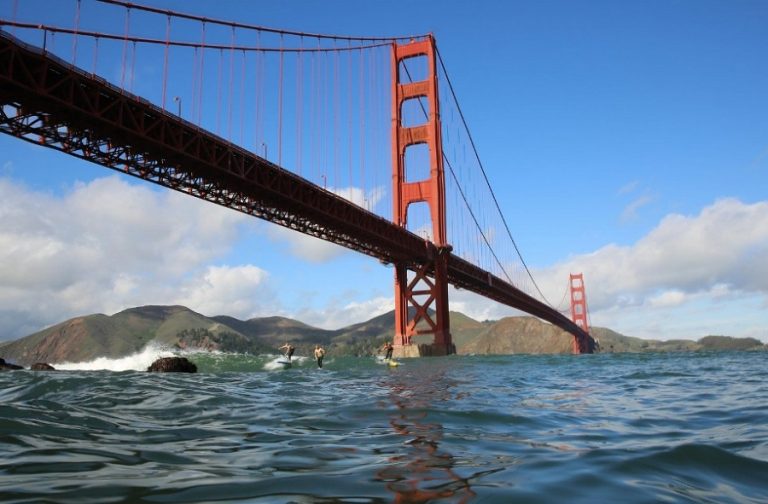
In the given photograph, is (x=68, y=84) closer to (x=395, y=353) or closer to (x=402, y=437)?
(x=402, y=437)

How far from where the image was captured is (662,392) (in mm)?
9719

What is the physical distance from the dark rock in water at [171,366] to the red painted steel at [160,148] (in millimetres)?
12212

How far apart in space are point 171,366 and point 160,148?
13.7 m

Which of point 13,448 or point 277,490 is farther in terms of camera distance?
point 13,448

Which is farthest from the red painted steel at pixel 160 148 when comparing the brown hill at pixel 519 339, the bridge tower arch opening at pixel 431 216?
the brown hill at pixel 519 339

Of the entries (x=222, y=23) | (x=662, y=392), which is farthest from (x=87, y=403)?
(x=222, y=23)

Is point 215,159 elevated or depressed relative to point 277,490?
elevated

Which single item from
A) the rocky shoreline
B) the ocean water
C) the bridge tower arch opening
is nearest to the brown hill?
the bridge tower arch opening

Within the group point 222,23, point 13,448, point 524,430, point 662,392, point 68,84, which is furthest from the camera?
point 222,23

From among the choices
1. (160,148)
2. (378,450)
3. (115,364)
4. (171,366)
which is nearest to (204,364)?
(115,364)

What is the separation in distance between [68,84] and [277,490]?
77.0 feet

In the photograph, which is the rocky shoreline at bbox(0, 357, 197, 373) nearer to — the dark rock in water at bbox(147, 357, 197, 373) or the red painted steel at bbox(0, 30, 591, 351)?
the dark rock in water at bbox(147, 357, 197, 373)

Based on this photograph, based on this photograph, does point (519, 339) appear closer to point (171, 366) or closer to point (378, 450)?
point (171, 366)

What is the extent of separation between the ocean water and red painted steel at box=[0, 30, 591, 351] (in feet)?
56.1
